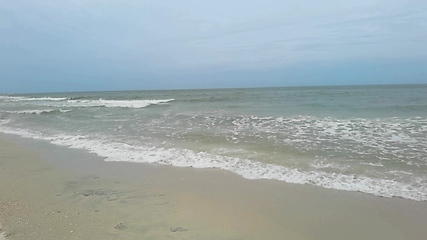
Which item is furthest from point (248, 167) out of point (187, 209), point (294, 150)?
point (187, 209)

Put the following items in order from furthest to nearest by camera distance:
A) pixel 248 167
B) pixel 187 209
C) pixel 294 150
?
pixel 294 150 → pixel 248 167 → pixel 187 209

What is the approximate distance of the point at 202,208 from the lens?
446cm

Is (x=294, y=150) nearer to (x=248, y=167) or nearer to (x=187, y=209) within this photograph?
(x=248, y=167)

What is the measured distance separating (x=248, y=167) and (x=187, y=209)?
7.97ft

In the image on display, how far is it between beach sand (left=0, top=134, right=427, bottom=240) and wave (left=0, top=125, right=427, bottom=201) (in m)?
0.31

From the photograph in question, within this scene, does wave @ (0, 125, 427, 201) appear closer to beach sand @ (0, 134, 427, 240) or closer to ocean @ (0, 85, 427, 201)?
ocean @ (0, 85, 427, 201)

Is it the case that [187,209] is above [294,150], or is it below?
below

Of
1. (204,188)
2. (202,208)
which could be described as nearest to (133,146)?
(204,188)

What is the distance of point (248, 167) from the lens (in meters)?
6.52

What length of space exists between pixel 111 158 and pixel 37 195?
8.99ft

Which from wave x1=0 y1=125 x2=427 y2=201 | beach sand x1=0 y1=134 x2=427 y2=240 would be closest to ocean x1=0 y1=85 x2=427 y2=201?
wave x1=0 y1=125 x2=427 y2=201

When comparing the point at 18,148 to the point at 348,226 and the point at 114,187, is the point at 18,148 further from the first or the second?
the point at 348,226

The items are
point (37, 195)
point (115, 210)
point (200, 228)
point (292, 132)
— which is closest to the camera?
point (200, 228)

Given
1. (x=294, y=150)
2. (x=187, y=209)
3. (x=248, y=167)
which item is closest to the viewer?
(x=187, y=209)
